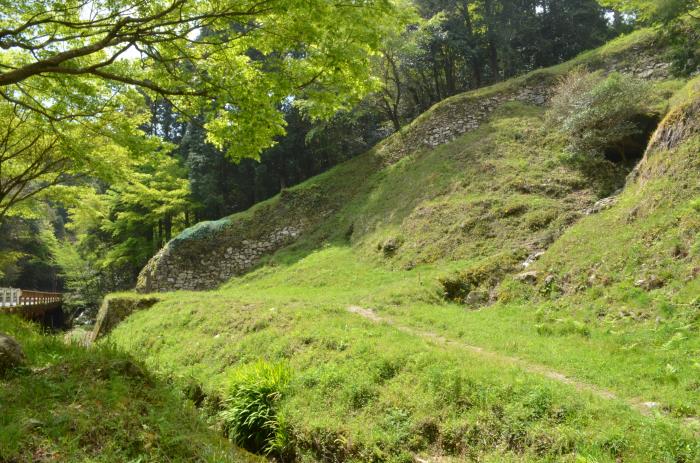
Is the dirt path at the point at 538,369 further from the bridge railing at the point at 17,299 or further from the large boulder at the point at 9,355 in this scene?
the bridge railing at the point at 17,299

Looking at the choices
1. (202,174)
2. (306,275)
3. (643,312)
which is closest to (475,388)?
(643,312)

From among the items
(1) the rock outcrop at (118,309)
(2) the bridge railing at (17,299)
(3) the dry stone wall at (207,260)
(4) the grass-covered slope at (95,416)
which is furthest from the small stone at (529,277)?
(2) the bridge railing at (17,299)

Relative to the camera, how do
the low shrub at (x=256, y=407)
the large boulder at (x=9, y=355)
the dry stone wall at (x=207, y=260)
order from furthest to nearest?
the dry stone wall at (x=207, y=260) → the low shrub at (x=256, y=407) → the large boulder at (x=9, y=355)

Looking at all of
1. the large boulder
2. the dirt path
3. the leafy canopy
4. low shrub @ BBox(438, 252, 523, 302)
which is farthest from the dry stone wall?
the large boulder

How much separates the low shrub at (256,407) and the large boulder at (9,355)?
9.84 ft

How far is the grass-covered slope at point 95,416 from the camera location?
3.89 metres

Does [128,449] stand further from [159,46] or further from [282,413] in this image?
[159,46]

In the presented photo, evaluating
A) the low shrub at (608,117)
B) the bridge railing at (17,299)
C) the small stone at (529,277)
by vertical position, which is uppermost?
the low shrub at (608,117)

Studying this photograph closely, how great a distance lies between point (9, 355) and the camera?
5.17 meters

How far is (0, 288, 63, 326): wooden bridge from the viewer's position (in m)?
18.5

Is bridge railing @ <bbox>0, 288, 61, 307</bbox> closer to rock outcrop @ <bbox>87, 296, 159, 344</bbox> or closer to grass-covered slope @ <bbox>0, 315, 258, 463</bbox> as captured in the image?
rock outcrop @ <bbox>87, 296, 159, 344</bbox>

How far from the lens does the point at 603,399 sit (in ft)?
17.3

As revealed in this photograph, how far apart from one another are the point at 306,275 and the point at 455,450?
509 inches

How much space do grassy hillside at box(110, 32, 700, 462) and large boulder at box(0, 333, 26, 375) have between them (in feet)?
10.5
